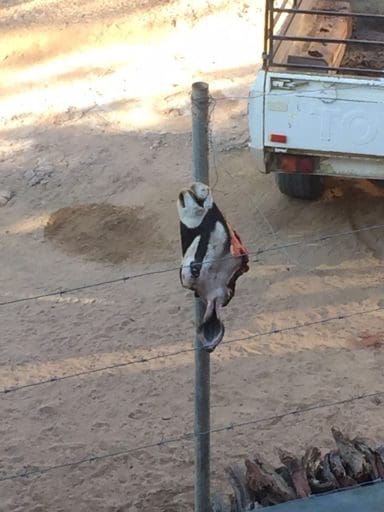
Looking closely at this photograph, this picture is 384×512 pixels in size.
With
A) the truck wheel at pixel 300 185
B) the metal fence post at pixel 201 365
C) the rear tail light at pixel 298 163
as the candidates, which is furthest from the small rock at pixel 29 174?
the metal fence post at pixel 201 365

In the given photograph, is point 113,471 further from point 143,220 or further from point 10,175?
point 10,175

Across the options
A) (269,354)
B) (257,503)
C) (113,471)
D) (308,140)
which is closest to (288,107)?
(308,140)

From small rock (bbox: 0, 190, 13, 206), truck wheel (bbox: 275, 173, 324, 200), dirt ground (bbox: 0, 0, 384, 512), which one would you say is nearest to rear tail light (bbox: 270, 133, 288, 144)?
dirt ground (bbox: 0, 0, 384, 512)

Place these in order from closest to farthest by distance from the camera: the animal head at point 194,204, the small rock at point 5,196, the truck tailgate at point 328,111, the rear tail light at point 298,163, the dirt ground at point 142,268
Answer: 1. the animal head at point 194,204
2. the dirt ground at point 142,268
3. the truck tailgate at point 328,111
4. the rear tail light at point 298,163
5. the small rock at point 5,196

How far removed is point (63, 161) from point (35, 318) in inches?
109

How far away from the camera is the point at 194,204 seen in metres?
3.31

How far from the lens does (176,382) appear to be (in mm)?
6289

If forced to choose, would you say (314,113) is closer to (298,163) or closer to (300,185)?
(298,163)

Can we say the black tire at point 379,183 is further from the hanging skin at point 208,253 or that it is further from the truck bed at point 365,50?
the hanging skin at point 208,253

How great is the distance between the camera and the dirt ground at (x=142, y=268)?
5758mm

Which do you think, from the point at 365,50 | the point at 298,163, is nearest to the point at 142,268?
the point at 298,163

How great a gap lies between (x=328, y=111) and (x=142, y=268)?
6.61 feet

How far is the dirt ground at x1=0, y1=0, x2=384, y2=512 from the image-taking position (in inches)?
227

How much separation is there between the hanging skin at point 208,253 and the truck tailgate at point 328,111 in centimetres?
367
